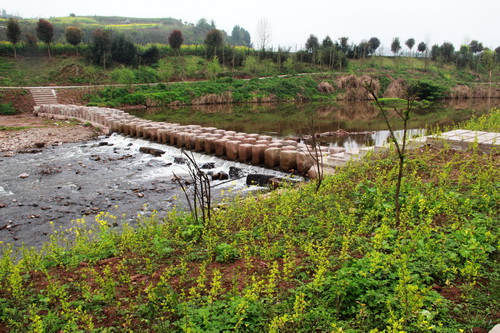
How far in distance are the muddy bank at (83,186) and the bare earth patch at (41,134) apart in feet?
3.77

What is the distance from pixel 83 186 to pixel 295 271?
8382 mm

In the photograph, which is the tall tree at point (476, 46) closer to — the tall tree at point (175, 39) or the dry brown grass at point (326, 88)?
the dry brown grass at point (326, 88)

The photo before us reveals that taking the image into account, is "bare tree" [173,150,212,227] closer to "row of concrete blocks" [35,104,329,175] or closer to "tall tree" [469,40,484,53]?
"row of concrete blocks" [35,104,329,175]

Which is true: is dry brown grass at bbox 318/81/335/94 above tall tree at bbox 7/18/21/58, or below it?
below

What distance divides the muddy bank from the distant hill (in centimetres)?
7227

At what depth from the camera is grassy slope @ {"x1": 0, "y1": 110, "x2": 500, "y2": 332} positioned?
3.03 metres

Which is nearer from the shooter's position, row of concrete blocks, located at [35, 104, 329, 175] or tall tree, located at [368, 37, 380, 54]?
row of concrete blocks, located at [35, 104, 329, 175]

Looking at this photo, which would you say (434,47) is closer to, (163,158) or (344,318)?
(163,158)

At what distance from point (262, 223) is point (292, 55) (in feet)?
186

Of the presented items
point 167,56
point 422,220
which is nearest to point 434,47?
point 167,56

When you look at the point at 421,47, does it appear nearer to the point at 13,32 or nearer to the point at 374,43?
the point at 374,43

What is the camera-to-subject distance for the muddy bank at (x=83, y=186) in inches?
309

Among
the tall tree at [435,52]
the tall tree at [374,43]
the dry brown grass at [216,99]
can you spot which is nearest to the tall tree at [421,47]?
the tall tree at [435,52]

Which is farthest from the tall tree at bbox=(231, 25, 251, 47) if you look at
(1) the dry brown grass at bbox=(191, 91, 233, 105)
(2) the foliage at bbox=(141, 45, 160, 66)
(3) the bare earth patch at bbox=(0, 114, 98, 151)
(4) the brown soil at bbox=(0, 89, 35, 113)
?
(3) the bare earth patch at bbox=(0, 114, 98, 151)
